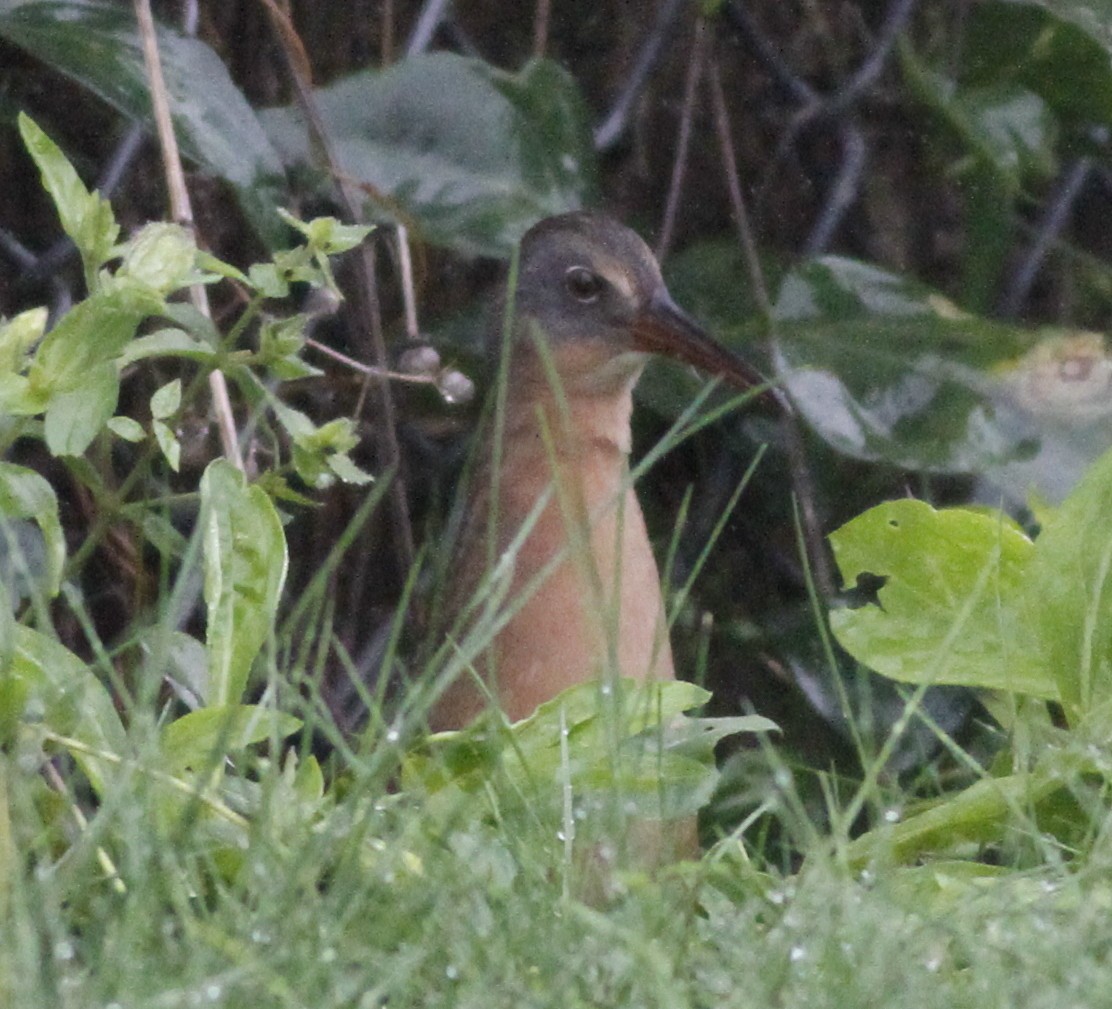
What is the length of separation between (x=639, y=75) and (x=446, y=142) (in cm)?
63

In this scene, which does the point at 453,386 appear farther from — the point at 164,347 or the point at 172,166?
the point at 164,347

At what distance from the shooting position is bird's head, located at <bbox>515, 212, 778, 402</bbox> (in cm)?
258

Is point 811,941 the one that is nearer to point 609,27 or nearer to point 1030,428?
point 1030,428

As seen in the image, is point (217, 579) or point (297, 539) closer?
point (217, 579)

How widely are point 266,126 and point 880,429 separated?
2.69 feet

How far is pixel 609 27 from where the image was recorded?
330 centimetres

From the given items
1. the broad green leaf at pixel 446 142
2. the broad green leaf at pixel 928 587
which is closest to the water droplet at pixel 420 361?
the broad green leaf at pixel 446 142

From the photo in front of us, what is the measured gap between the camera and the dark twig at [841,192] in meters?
3.19

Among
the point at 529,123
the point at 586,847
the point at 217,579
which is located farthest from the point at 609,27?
the point at 586,847

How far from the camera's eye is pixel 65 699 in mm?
1494

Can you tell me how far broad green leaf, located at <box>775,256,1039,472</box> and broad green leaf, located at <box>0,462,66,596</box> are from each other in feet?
3.33

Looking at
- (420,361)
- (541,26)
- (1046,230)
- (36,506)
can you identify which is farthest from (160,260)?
(1046,230)

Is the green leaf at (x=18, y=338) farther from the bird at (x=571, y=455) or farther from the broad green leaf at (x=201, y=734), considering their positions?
the bird at (x=571, y=455)

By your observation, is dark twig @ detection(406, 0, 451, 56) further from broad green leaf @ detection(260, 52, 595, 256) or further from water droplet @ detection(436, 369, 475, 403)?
water droplet @ detection(436, 369, 475, 403)
